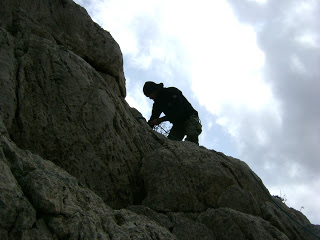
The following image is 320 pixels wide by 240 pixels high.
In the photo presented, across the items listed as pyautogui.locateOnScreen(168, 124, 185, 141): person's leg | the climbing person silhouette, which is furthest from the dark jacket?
pyautogui.locateOnScreen(168, 124, 185, 141): person's leg

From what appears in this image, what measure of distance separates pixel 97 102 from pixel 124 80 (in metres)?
4.74

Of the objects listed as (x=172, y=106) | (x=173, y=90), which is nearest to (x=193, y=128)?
(x=172, y=106)

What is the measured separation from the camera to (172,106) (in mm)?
13633

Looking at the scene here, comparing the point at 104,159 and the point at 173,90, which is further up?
the point at 173,90

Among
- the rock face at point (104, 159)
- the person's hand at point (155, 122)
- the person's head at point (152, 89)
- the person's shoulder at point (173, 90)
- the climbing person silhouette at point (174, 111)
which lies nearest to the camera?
the rock face at point (104, 159)

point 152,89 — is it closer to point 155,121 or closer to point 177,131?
point 155,121

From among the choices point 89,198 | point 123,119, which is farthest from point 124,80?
point 89,198

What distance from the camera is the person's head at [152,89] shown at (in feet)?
46.0

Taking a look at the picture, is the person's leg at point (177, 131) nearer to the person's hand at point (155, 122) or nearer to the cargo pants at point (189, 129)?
the cargo pants at point (189, 129)

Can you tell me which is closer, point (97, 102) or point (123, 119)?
point (97, 102)

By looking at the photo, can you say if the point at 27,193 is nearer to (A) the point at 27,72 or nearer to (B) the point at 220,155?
(A) the point at 27,72

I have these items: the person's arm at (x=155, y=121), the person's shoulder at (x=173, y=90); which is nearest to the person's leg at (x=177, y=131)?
the person's arm at (x=155, y=121)

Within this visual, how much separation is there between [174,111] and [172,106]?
20 centimetres

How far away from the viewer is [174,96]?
13648 millimetres
